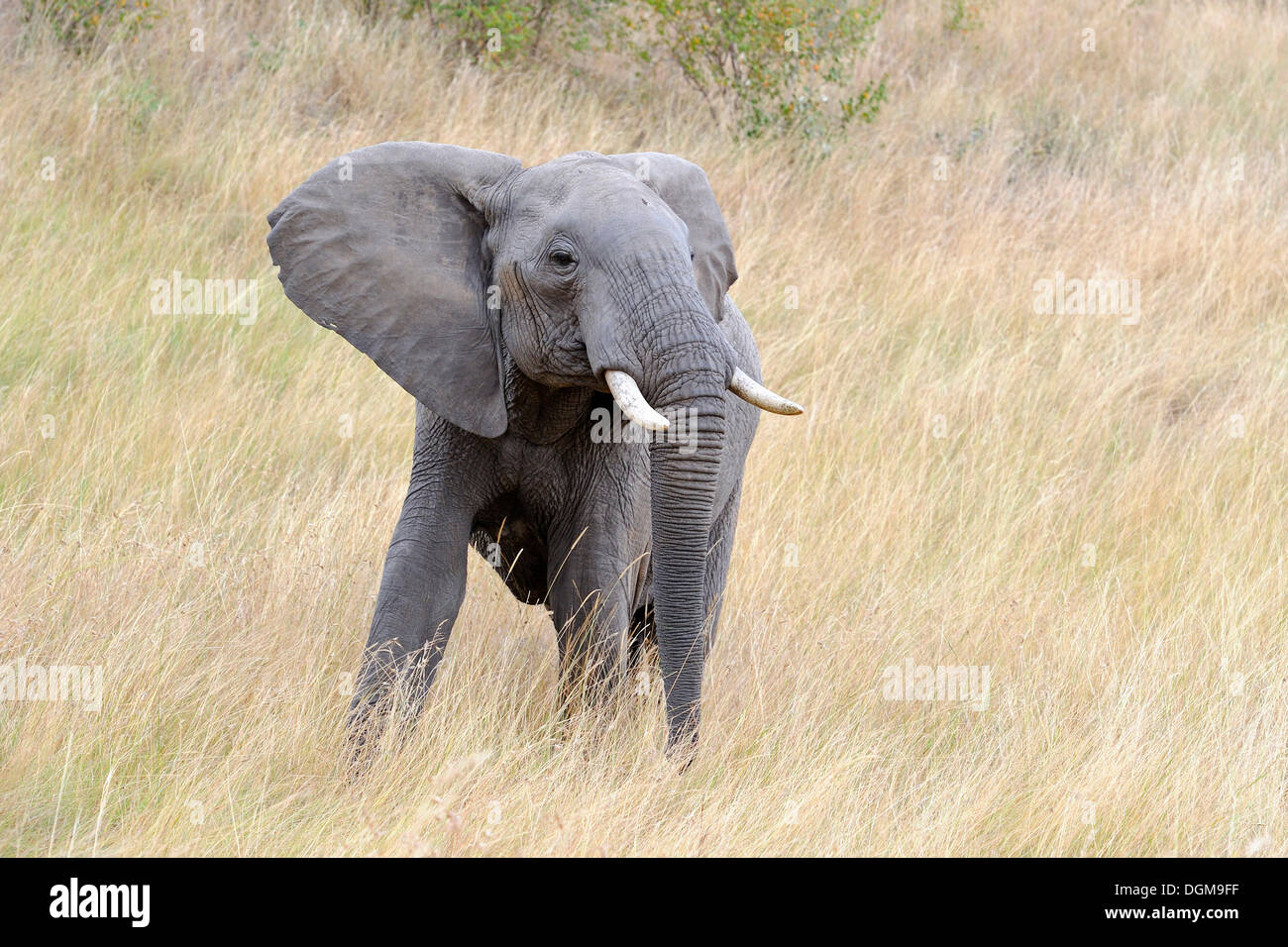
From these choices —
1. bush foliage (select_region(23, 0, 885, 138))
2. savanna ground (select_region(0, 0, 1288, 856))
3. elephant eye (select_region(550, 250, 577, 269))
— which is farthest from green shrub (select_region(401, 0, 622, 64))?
elephant eye (select_region(550, 250, 577, 269))

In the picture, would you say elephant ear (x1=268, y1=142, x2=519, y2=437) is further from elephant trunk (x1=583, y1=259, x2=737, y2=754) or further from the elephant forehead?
elephant trunk (x1=583, y1=259, x2=737, y2=754)

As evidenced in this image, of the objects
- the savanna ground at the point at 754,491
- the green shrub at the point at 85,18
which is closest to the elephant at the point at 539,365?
the savanna ground at the point at 754,491

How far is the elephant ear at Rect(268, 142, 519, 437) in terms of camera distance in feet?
13.3

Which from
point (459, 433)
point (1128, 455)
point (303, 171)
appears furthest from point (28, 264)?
point (1128, 455)

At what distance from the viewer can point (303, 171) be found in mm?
8422

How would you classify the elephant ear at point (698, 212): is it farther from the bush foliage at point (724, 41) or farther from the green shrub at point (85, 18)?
the green shrub at point (85, 18)

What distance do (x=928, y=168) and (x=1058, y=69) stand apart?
11.0ft

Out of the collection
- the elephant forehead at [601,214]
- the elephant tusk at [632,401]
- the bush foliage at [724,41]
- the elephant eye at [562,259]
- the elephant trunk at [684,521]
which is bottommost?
the bush foliage at [724,41]

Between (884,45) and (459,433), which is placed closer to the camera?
(459,433)

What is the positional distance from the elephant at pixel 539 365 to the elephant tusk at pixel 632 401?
0.02 meters

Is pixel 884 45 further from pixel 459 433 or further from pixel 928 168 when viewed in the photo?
pixel 459 433

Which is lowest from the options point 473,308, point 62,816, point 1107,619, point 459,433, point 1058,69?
point 1058,69

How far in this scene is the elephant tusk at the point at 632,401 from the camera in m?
3.40

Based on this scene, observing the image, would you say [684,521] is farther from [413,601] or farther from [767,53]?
[767,53]
